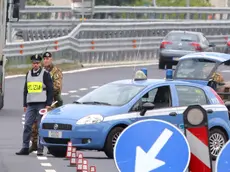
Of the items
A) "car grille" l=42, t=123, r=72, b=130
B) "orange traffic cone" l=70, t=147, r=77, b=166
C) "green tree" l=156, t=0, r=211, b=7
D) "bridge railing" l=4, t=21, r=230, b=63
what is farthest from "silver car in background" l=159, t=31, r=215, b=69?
"green tree" l=156, t=0, r=211, b=7

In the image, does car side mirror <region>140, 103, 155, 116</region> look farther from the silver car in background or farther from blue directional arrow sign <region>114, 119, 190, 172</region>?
the silver car in background

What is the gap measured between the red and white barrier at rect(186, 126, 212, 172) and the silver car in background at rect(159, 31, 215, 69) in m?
31.2

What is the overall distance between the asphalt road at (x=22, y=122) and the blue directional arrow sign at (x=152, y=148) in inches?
263

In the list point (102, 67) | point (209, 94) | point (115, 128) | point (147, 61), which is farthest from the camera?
point (147, 61)

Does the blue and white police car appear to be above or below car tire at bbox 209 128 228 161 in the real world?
above

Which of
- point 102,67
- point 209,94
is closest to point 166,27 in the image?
point 102,67

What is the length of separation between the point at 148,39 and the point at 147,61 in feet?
3.11

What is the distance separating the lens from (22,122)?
23812 mm

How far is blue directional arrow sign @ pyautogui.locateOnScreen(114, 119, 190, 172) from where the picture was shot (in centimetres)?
852

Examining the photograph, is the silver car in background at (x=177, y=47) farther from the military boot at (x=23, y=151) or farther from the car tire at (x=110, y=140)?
the car tire at (x=110, y=140)

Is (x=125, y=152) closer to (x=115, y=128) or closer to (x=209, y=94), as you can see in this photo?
(x=115, y=128)

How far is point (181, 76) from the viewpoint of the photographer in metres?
25.0

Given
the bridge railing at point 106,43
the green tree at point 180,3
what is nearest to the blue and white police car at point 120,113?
the bridge railing at point 106,43

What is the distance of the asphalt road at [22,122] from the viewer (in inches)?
633
